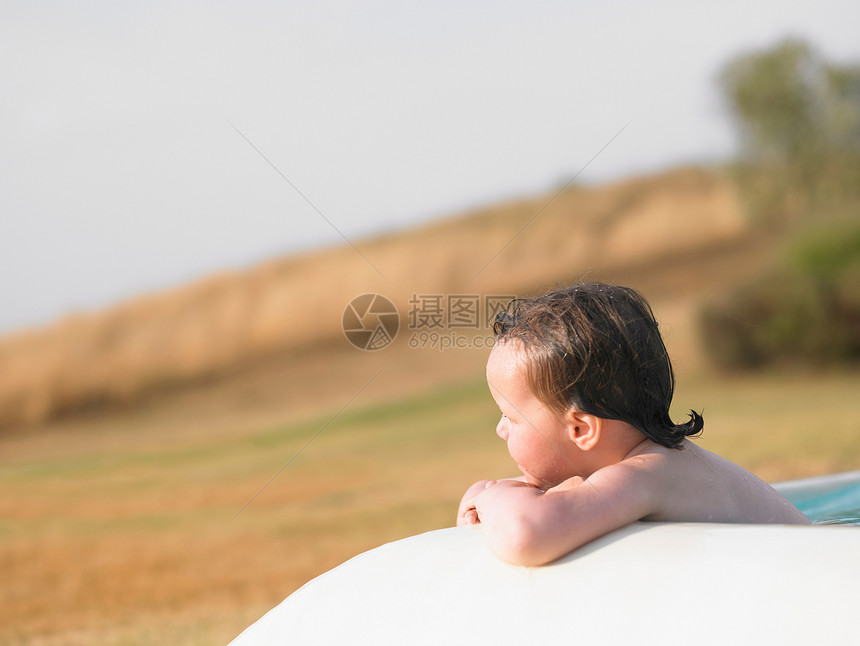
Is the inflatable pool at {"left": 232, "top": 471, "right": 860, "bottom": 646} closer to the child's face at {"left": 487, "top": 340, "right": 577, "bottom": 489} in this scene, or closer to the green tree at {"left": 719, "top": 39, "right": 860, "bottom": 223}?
the child's face at {"left": 487, "top": 340, "right": 577, "bottom": 489}

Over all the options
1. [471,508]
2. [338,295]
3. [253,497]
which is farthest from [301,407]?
[471,508]

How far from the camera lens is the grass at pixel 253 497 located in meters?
3.34

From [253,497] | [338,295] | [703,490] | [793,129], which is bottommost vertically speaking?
[703,490]

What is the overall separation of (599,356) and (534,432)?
0.45ft

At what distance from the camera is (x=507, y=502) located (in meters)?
0.95

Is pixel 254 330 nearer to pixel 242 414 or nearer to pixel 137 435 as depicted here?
pixel 242 414

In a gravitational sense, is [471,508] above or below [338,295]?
below

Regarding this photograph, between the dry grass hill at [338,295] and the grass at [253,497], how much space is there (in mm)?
479

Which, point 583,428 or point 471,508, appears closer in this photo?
point 583,428

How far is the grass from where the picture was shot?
11.0 feet

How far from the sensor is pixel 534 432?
1097mm

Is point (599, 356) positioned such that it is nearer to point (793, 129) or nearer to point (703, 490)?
point (703, 490)

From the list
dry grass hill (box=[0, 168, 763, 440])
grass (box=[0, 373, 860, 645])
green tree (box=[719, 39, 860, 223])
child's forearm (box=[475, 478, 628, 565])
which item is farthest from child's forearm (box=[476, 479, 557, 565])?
green tree (box=[719, 39, 860, 223])

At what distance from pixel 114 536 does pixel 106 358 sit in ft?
7.92
